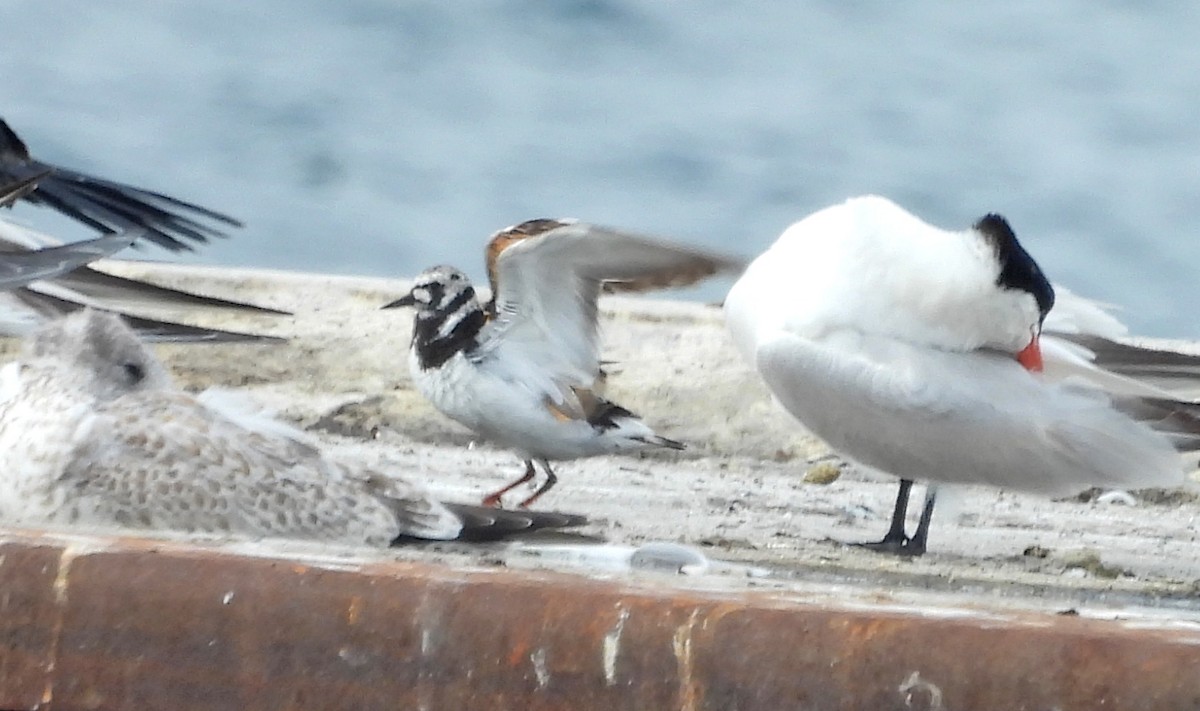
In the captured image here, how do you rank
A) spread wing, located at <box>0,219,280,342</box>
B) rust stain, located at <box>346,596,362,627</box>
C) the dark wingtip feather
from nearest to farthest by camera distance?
rust stain, located at <box>346,596,362,627</box>
the dark wingtip feather
spread wing, located at <box>0,219,280,342</box>

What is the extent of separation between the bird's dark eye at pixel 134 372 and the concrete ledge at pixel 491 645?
75 centimetres

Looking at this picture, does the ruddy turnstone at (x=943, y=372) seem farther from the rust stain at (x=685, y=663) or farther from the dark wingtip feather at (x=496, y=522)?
the rust stain at (x=685, y=663)

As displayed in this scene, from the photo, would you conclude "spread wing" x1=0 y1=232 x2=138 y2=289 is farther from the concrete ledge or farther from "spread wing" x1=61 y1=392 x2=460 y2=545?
the concrete ledge

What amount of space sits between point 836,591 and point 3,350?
3109 millimetres

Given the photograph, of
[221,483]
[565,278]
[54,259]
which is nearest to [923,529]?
[565,278]

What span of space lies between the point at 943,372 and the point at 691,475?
3.84 feet

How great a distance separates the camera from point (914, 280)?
10.2 feet

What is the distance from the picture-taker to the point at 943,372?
3047mm

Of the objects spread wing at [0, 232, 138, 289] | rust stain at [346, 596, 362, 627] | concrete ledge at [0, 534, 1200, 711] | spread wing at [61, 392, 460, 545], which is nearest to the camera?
concrete ledge at [0, 534, 1200, 711]

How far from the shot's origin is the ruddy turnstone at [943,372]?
303 centimetres

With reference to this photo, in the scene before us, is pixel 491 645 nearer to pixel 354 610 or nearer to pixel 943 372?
pixel 354 610

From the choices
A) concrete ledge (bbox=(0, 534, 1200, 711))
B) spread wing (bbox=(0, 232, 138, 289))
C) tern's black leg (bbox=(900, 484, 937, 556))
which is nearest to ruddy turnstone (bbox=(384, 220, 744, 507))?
tern's black leg (bbox=(900, 484, 937, 556))

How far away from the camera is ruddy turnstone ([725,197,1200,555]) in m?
3.03

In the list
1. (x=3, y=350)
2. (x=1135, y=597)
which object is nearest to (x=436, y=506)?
(x=1135, y=597)
